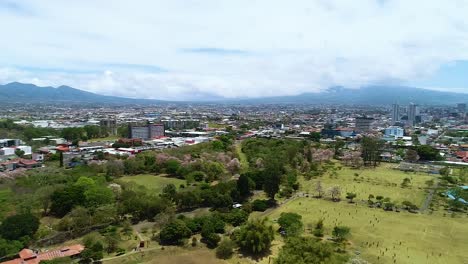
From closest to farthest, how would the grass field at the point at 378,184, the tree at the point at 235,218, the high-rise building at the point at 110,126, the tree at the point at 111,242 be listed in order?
the tree at the point at 111,242 → the tree at the point at 235,218 → the grass field at the point at 378,184 → the high-rise building at the point at 110,126

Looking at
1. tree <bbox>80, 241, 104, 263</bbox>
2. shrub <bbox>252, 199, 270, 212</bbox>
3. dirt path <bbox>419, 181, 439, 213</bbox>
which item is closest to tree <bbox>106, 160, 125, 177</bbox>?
shrub <bbox>252, 199, 270, 212</bbox>

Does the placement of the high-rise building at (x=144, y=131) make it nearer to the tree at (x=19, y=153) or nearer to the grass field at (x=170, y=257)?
the tree at (x=19, y=153)

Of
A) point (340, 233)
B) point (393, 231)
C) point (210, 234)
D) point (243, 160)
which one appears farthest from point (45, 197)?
point (243, 160)

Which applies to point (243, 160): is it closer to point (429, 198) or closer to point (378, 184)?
point (378, 184)

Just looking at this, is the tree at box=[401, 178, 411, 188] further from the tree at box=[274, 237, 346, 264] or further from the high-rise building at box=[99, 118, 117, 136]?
the high-rise building at box=[99, 118, 117, 136]

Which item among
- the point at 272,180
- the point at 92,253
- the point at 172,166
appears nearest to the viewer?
the point at 92,253

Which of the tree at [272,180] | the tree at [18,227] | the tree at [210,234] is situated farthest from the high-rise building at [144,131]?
the tree at [210,234]

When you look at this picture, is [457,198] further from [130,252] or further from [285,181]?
[130,252]
